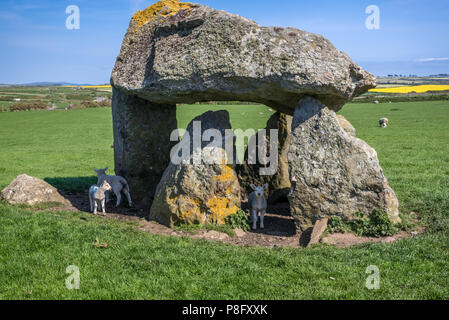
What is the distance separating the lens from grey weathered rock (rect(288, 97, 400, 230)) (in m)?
10.5

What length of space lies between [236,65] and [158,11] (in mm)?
4272

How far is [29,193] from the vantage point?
1284 centimetres

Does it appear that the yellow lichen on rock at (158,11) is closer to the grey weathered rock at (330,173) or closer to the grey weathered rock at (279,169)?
the grey weathered rock at (279,169)

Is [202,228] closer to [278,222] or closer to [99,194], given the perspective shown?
[278,222]

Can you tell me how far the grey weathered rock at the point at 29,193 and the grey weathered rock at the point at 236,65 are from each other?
424 cm

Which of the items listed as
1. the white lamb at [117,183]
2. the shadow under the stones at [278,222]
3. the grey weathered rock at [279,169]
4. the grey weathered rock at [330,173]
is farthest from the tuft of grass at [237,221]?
the white lamb at [117,183]

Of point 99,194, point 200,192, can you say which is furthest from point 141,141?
point 200,192

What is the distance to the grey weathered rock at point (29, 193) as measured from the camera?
12.7 meters

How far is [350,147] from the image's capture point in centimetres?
1066

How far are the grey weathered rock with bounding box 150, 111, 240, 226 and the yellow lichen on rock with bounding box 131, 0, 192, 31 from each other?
173 inches

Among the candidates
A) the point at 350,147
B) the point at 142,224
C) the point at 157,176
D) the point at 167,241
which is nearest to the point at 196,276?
the point at 167,241
